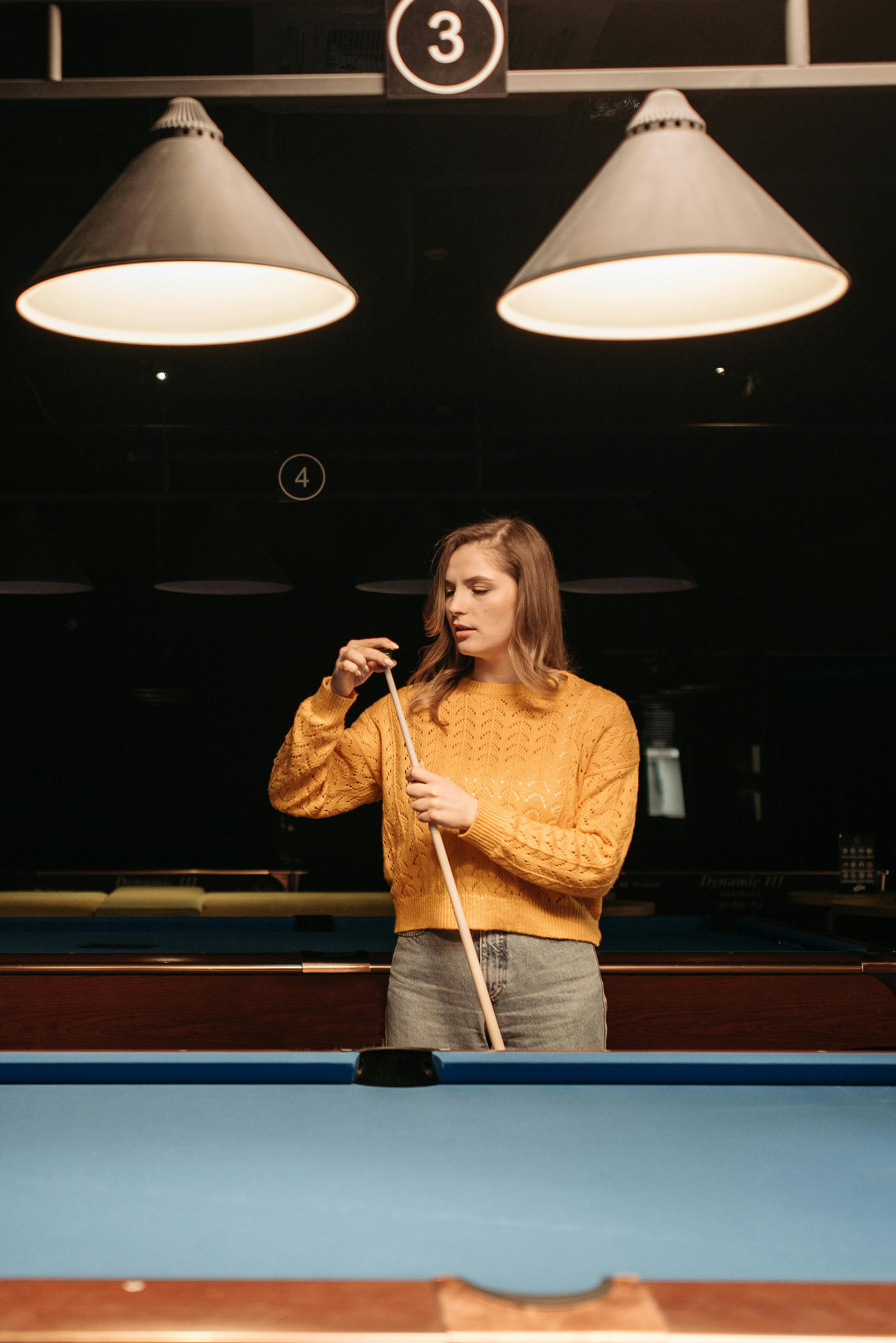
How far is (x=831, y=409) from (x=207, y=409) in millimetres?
3357

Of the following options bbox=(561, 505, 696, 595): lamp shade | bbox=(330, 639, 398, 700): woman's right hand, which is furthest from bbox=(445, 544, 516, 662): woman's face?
bbox=(561, 505, 696, 595): lamp shade

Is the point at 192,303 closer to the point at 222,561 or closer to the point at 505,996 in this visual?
the point at 505,996

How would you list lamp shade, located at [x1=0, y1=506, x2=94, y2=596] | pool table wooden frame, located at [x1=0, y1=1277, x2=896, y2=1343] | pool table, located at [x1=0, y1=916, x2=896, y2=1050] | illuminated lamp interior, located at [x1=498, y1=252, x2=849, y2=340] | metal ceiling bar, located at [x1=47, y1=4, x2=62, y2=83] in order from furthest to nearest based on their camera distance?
lamp shade, located at [x1=0, y1=506, x2=94, y2=596] → pool table, located at [x1=0, y1=916, x2=896, y2=1050] → metal ceiling bar, located at [x1=47, y1=4, x2=62, y2=83] → illuminated lamp interior, located at [x1=498, y1=252, x2=849, y2=340] → pool table wooden frame, located at [x1=0, y1=1277, x2=896, y2=1343]

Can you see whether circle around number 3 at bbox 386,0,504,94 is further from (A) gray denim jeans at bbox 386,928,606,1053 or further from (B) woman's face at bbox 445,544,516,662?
(A) gray denim jeans at bbox 386,928,606,1053

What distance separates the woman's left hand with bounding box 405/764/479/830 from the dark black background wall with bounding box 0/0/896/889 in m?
1.34

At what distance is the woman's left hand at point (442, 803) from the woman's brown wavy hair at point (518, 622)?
26 centimetres

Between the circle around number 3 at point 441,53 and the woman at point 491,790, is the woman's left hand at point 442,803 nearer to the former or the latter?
the woman at point 491,790

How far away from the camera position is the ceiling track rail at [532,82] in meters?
2.06

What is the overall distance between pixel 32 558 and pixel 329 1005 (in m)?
2.39

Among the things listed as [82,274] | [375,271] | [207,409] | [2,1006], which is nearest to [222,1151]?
[82,274]

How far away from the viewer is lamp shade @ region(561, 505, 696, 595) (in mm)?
4461

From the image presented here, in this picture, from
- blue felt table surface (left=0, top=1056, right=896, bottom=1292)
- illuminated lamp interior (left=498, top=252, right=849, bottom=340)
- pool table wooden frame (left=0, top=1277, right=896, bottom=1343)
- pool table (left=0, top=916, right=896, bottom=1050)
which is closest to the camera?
pool table wooden frame (left=0, top=1277, right=896, bottom=1343)

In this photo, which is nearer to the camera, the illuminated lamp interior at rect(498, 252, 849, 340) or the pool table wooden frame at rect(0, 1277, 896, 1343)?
the pool table wooden frame at rect(0, 1277, 896, 1343)

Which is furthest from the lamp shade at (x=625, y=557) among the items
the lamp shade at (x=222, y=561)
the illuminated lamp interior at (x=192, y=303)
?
the illuminated lamp interior at (x=192, y=303)
